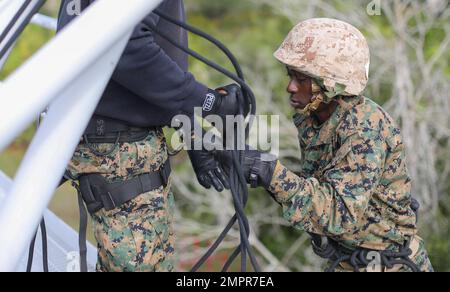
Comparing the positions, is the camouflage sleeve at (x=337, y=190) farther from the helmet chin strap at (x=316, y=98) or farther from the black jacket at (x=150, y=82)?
the black jacket at (x=150, y=82)

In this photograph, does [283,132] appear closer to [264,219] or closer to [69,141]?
[264,219]

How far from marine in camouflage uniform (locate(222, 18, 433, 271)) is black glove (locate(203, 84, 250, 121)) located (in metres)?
0.15

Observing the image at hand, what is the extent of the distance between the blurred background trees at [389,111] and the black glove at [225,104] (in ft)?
16.0

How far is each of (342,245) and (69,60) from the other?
5.22ft

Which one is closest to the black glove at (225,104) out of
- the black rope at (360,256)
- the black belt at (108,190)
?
the black belt at (108,190)

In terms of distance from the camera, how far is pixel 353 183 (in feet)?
7.96

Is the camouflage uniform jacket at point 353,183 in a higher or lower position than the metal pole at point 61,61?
lower

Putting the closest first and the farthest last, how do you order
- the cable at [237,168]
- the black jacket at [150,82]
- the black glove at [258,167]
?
1. the cable at [237,168]
2. the black jacket at [150,82]
3. the black glove at [258,167]

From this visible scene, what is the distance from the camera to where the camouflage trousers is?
2.45 m

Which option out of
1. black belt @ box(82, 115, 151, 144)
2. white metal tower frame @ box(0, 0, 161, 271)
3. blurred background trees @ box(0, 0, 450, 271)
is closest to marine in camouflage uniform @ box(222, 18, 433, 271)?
black belt @ box(82, 115, 151, 144)

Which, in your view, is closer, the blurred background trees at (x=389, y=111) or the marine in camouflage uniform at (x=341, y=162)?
the marine in camouflage uniform at (x=341, y=162)

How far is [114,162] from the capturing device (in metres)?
2.45

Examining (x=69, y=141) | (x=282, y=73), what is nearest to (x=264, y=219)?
(x=282, y=73)

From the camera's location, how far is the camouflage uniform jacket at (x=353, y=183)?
2.41 metres
